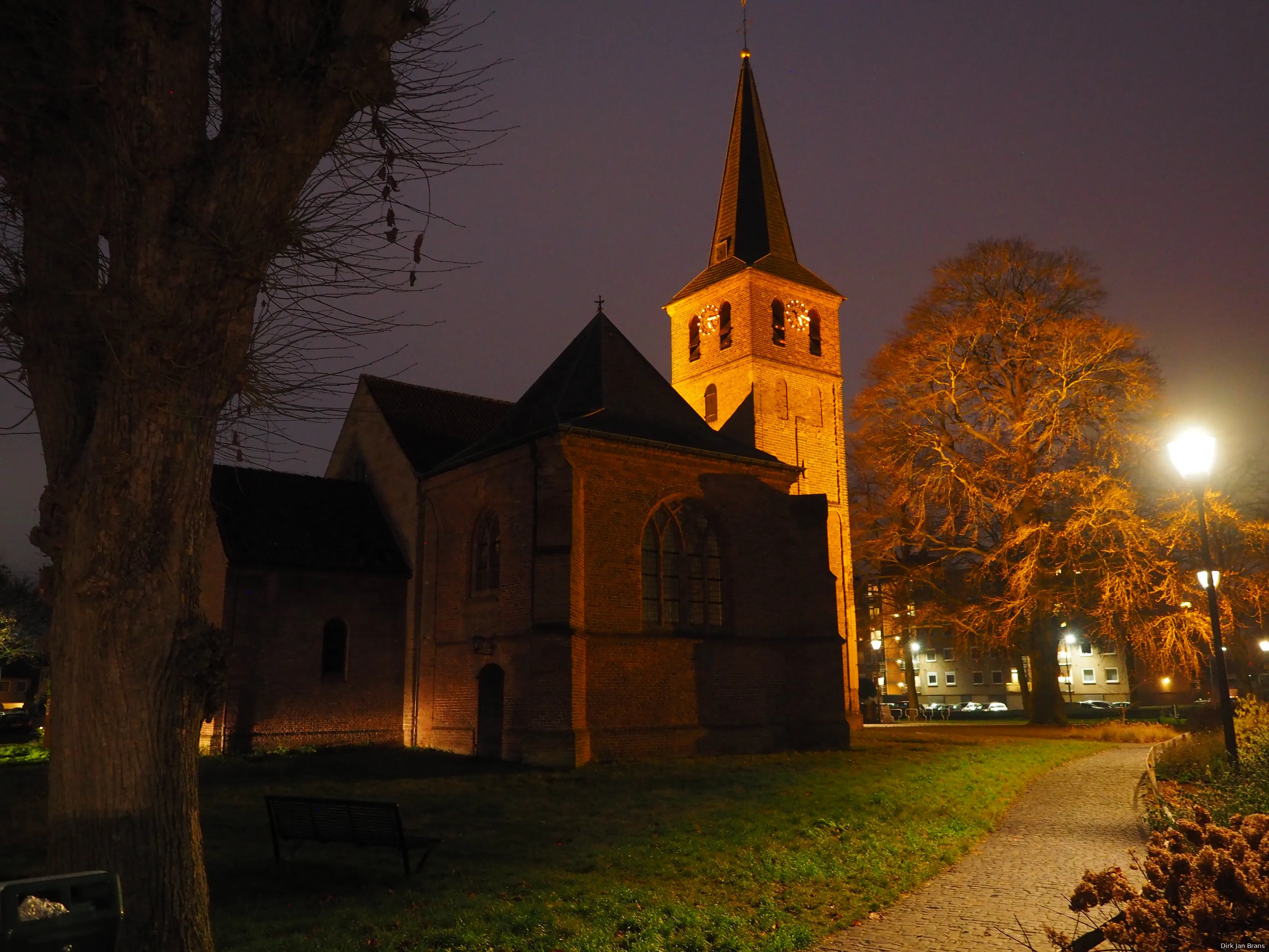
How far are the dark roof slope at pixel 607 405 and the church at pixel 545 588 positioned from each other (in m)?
0.08

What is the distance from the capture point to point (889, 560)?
30750mm

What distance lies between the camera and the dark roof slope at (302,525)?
79.0 feet

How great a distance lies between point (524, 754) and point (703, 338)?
1962cm

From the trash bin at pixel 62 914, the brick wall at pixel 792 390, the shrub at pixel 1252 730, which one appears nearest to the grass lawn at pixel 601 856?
the trash bin at pixel 62 914

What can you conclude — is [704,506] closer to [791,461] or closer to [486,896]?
[791,461]

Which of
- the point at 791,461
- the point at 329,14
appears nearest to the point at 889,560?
the point at 791,461

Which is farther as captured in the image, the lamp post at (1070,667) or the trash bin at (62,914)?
the lamp post at (1070,667)

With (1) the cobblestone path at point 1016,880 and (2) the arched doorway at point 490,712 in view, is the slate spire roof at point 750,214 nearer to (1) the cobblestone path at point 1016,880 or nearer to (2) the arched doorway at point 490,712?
(2) the arched doorway at point 490,712

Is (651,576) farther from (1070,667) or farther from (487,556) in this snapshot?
(1070,667)

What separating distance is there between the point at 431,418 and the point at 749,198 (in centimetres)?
1587

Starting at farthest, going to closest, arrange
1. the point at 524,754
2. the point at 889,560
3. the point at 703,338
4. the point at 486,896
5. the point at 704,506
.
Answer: the point at 703,338, the point at 889,560, the point at 704,506, the point at 524,754, the point at 486,896

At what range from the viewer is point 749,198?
119 feet

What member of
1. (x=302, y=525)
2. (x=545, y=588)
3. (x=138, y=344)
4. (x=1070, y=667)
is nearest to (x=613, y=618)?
(x=545, y=588)

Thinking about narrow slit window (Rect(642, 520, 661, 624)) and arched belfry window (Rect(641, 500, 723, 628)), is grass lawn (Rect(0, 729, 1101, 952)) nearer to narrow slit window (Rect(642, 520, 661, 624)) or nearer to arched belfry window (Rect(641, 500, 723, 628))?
narrow slit window (Rect(642, 520, 661, 624))
